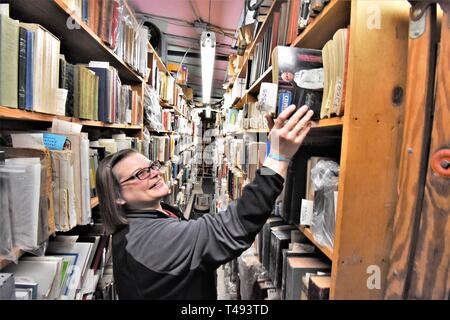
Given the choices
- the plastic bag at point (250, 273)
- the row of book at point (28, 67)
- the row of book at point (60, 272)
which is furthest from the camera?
the plastic bag at point (250, 273)

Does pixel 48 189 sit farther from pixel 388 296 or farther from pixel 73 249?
pixel 388 296

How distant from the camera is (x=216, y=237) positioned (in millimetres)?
768

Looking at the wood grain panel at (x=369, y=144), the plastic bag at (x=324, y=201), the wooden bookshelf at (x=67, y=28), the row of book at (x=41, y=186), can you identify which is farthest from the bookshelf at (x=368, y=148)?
the wooden bookshelf at (x=67, y=28)

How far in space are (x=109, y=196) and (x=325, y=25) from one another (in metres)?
0.98

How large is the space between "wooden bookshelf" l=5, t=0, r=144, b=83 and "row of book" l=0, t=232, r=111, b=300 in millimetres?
917

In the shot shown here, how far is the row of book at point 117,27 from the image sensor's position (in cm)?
118

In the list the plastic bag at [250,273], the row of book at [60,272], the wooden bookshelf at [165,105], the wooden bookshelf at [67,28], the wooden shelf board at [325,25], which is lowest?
the plastic bag at [250,273]

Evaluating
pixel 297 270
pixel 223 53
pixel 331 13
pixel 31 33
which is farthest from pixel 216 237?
pixel 223 53

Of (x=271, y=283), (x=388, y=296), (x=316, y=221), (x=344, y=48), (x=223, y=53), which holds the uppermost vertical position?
(x=223, y=53)

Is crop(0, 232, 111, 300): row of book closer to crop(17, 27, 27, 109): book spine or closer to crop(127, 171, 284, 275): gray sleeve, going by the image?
crop(127, 171, 284, 275): gray sleeve

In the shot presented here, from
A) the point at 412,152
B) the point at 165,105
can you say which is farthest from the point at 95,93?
the point at 165,105

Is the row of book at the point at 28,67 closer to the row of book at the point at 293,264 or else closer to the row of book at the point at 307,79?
the row of book at the point at 307,79

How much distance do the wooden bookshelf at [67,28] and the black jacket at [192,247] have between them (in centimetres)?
89

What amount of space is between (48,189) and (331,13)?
1061 millimetres
